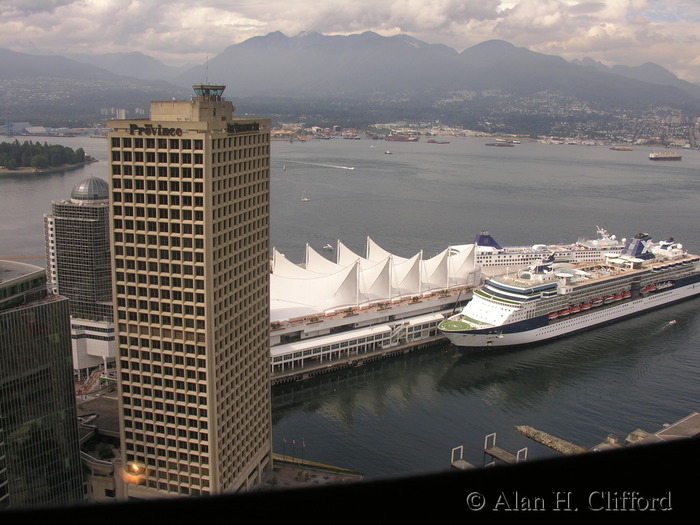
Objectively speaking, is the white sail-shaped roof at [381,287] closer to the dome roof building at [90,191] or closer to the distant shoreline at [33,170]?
the dome roof building at [90,191]

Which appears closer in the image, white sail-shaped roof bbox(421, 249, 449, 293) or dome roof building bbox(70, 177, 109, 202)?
dome roof building bbox(70, 177, 109, 202)

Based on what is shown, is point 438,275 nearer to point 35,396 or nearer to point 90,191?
point 90,191

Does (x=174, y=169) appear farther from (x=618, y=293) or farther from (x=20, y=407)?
(x=618, y=293)

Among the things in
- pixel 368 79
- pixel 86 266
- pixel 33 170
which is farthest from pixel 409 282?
pixel 368 79

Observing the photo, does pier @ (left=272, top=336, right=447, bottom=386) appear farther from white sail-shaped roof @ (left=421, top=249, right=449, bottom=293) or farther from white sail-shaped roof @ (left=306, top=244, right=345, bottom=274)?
white sail-shaped roof @ (left=306, top=244, right=345, bottom=274)

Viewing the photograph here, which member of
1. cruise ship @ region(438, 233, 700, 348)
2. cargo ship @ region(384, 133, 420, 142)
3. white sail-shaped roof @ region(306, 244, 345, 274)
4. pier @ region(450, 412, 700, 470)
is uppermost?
cargo ship @ region(384, 133, 420, 142)

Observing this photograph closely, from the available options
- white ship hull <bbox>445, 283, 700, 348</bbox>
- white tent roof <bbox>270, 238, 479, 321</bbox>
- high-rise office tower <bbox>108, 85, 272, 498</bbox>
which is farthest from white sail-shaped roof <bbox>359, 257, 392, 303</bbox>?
high-rise office tower <bbox>108, 85, 272, 498</bbox>

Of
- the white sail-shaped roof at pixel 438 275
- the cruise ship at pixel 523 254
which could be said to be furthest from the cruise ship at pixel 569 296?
the white sail-shaped roof at pixel 438 275
